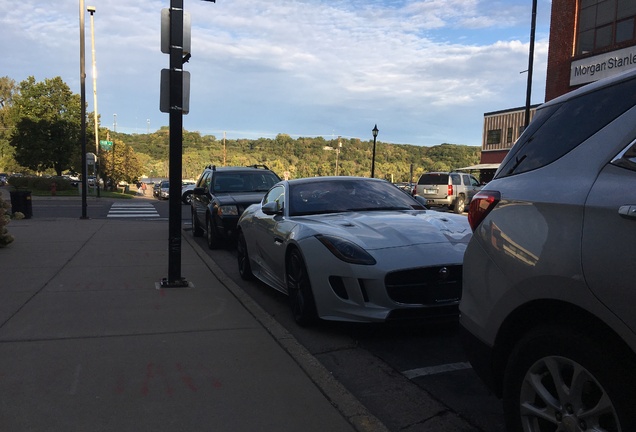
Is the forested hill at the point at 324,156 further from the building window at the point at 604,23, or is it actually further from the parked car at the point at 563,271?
the parked car at the point at 563,271

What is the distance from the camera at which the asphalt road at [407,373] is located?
3238 millimetres

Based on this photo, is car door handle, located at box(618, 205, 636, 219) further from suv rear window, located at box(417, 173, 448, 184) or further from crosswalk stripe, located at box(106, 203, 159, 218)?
suv rear window, located at box(417, 173, 448, 184)

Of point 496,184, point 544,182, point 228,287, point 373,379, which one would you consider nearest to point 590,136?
point 544,182

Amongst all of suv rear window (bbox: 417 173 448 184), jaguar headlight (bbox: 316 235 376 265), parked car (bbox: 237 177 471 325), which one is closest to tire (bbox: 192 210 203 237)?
parked car (bbox: 237 177 471 325)

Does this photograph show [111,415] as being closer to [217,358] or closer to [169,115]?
[217,358]

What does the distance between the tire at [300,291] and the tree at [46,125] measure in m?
43.7

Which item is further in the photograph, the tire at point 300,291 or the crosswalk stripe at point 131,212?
the crosswalk stripe at point 131,212

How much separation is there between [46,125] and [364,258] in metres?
45.3

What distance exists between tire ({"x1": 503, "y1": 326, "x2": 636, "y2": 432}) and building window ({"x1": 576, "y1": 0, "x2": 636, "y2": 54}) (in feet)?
72.1

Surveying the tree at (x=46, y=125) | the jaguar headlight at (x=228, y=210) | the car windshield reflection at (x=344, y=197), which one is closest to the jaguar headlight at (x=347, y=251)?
the car windshield reflection at (x=344, y=197)

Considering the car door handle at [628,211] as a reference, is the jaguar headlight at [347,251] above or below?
below

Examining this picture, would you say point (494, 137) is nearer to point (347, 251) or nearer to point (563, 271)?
point (347, 251)

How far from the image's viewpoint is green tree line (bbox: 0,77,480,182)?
43.5 m

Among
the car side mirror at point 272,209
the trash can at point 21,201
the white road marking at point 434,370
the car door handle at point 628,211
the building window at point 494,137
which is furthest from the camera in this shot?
the building window at point 494,137
